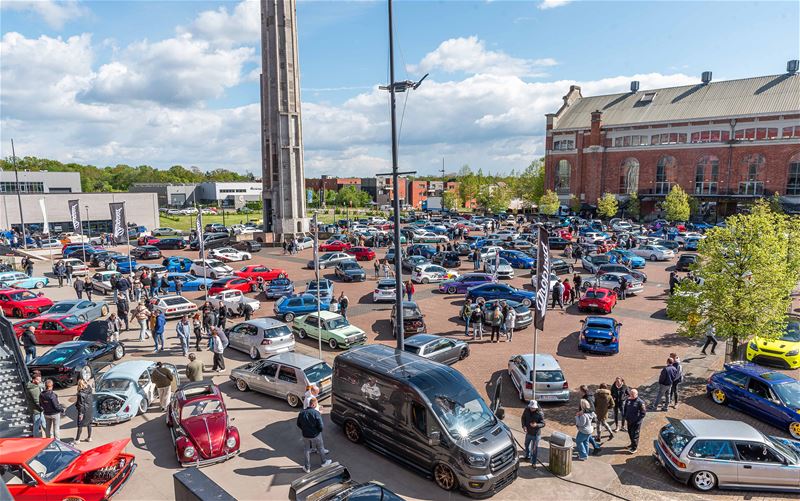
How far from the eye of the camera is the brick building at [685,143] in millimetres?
63094

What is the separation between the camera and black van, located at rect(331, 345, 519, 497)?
9547 millimetres

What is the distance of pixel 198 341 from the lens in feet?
65.2

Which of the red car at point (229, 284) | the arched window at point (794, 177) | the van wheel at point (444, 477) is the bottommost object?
the van wheel at point (444, 477)

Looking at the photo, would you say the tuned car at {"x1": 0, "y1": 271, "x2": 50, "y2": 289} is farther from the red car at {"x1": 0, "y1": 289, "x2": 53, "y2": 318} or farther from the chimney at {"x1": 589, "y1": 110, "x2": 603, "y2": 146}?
the chimney at {"x1": 589, "y1": 110, "x2": 603, "y2": 146}

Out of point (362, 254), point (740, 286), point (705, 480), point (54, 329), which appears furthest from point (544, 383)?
point (362, 254)

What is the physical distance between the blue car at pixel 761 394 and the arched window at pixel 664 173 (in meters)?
66.4

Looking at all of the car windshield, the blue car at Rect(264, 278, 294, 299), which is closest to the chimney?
the blue car at Rect(264, 278, 294, 299)

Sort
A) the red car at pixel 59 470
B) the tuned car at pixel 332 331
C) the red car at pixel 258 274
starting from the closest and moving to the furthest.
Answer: the red car at pixel 59 470 < the tuned car at pixel 332 331 < the red car at pixel 258 274

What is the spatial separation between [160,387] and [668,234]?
5042cm

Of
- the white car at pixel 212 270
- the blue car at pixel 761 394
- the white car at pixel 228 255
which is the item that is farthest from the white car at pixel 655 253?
the white car at pixel 228 255

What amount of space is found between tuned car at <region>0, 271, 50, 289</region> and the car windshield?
24.9 m

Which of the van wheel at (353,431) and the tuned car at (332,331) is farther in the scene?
the tuned car at (332,331)

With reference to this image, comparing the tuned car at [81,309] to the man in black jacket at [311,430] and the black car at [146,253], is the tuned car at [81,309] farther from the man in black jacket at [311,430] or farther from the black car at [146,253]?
the black car at [146,253]

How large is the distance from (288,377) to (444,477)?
6.02m
